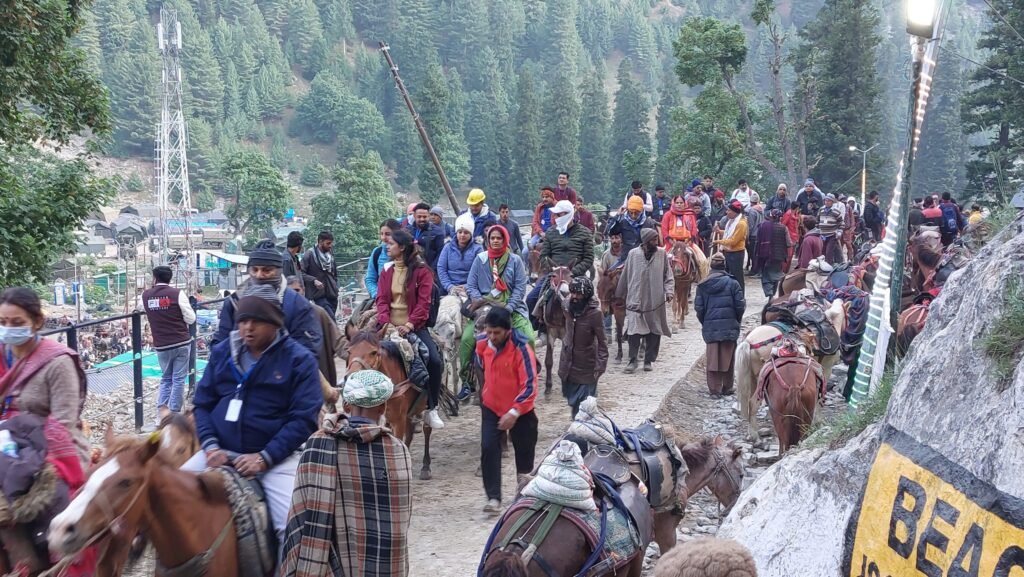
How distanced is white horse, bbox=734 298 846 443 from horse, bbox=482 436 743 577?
2.82 m

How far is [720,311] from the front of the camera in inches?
510

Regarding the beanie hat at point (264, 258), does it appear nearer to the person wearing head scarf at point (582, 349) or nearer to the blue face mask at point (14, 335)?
the blue face mask at point (14, 335)

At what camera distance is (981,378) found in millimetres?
4871

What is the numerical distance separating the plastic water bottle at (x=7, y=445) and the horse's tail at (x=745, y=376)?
25.1ft

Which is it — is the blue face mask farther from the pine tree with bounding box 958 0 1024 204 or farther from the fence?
the pine tree with bounding box 958 0 1024 204

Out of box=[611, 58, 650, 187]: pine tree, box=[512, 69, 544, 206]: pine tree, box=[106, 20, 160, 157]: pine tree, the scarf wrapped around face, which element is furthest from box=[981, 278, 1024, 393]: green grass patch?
box=[106, 20, 160, 157]: pine tree

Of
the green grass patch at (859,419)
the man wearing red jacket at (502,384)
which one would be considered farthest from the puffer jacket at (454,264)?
the green grass patch at (859,419)

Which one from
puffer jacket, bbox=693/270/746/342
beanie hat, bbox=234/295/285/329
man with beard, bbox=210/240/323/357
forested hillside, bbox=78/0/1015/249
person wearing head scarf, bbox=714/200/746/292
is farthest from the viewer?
forested hillside, bbox=78/0/1015/249

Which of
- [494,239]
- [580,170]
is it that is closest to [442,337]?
[494,239]

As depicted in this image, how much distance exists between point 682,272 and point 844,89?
35.5 meters

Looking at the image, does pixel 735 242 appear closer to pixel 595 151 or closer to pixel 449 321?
pixel 449 321

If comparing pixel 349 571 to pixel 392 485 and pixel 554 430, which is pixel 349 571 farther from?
pixel 554 430

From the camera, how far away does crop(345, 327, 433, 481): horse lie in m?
8.85

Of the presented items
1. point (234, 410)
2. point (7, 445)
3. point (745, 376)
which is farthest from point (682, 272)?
point (7, 445)
